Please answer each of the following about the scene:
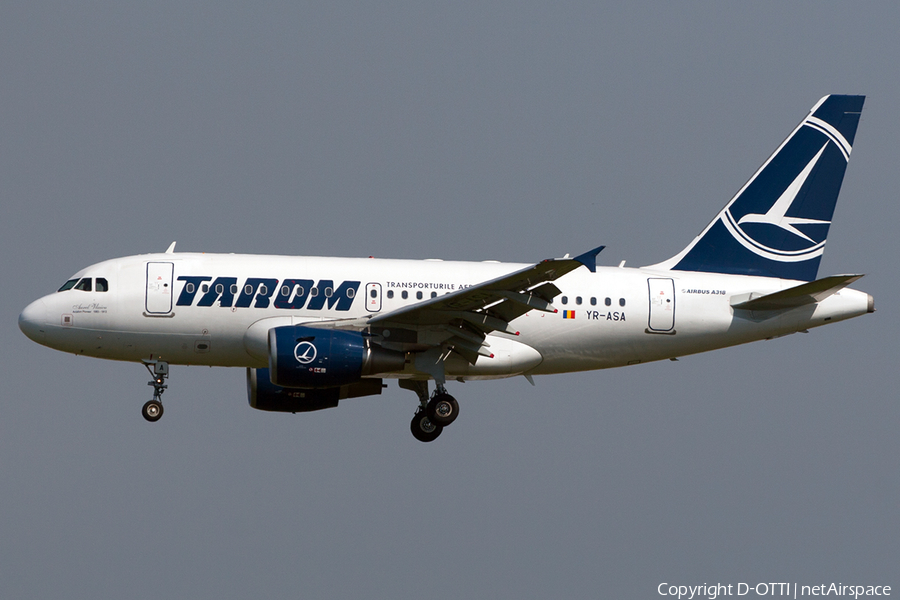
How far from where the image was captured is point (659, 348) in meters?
29.9

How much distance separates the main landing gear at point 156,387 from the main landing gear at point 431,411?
6.33 metres

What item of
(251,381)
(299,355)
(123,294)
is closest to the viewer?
(299,355)

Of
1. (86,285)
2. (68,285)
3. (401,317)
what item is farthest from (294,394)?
(68,285)

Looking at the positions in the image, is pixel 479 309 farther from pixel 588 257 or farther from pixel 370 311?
pixel 588 257

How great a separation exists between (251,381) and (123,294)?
14.4ft

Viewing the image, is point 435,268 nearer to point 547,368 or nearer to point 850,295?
point 547,368

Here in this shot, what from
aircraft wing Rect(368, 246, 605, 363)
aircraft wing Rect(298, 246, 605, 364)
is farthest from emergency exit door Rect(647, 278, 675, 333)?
aircraft wing Rect(368, 246, 605, 363)

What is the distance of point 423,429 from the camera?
3036cm

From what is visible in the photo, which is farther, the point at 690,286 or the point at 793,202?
the point at 793,202

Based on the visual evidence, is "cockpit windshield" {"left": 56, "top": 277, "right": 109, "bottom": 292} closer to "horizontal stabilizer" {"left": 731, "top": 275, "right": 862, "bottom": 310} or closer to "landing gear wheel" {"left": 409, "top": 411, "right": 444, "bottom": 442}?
"landing gear wheel" {"left": 409, "top": 411, "right": 444, "bottom": 442}

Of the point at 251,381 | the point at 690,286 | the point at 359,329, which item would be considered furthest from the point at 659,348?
the point at 251,381

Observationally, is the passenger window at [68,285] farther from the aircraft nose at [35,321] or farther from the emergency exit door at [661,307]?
the emergency exit door at [661,307]

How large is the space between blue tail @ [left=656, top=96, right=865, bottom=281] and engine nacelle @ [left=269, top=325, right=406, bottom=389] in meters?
9.09

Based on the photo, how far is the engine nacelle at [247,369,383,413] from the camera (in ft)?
101
